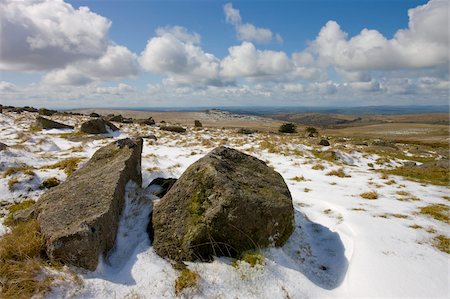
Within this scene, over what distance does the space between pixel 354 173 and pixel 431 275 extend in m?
11.1

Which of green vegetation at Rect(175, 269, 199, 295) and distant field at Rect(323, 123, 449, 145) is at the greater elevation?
green vegetation at Rect(175, 269, 199, 295)

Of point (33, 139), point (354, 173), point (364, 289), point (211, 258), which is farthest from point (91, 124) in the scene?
point (364, 289)

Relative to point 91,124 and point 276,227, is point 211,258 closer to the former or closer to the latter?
point 276,227

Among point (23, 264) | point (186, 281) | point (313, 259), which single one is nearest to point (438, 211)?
point (313, 259)

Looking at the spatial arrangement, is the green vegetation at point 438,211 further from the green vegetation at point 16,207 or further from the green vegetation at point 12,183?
the green vegetation at point 12,183

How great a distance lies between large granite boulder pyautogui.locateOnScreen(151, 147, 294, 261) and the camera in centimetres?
667

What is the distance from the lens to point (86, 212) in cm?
655

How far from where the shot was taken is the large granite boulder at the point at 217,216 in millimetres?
6668

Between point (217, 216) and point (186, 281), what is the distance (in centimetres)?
156

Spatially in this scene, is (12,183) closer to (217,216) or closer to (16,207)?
(16,207)

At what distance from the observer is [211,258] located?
659 centimetres

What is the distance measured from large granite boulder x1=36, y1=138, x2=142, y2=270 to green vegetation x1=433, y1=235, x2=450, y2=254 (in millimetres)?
8522

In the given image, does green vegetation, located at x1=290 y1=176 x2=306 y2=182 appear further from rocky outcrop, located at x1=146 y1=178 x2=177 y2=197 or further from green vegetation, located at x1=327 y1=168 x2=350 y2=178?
rocky outcrop, located at x1=146 y1=178 x2=177 y2=197

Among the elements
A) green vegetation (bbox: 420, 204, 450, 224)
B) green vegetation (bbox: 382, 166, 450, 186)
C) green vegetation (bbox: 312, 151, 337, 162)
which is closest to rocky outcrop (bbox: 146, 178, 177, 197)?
green vegetation (bbox: 420, 204, 450, 224)
